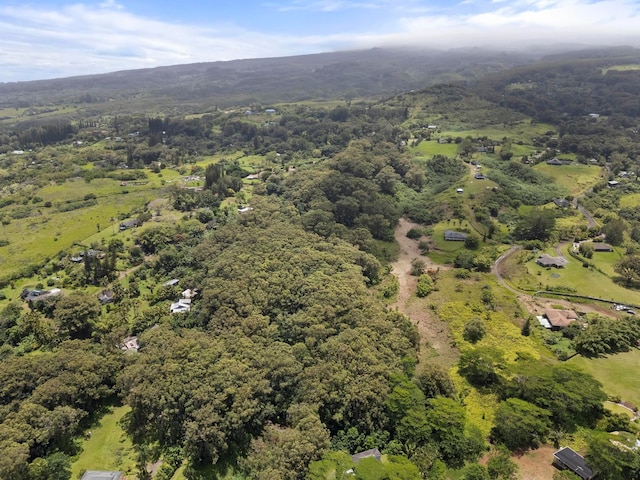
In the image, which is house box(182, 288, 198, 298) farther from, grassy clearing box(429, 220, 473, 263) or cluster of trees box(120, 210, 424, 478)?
grassy clearing box(429, 220, 473, 263)

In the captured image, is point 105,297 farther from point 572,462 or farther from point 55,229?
point 572,462

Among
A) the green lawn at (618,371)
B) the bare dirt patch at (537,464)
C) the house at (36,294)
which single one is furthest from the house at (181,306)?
the green lawn at (618,371)

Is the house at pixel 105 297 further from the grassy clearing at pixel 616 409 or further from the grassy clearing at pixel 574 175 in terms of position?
the grassy clearing at pixel 574 175

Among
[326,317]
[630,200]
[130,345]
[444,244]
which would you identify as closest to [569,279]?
[444,244]

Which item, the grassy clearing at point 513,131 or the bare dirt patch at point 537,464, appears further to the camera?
the grassy clearing at point 513,131

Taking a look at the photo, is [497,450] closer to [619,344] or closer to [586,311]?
[619,344]

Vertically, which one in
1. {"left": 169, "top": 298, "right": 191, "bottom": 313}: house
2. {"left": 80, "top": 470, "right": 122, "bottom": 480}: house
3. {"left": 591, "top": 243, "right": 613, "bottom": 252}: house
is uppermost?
{"left": 169, "top": 298, "right": 191, "bottom": 313}: house

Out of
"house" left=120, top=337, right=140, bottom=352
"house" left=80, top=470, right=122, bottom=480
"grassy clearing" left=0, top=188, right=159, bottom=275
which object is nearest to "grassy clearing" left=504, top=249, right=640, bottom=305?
"house" left=120, top=337, right=140, bottom=352

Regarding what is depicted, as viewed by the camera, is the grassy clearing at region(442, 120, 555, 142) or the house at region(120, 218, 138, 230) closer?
the house at region(120, 218, 138, 230)
